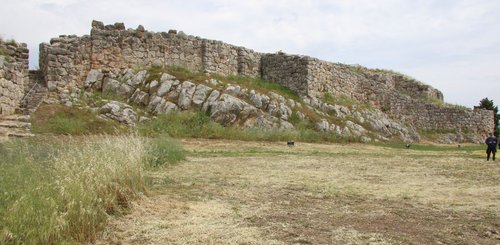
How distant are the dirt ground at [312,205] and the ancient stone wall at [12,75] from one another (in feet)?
29.1

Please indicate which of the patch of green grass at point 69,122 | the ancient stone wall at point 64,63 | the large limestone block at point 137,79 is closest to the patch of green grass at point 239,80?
the large limestone block at point 137,79

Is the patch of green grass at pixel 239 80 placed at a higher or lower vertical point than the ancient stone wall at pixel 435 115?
higher

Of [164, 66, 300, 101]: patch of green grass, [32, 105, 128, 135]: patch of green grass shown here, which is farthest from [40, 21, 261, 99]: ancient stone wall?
[32, 105, 128, 135]: patch of green grass

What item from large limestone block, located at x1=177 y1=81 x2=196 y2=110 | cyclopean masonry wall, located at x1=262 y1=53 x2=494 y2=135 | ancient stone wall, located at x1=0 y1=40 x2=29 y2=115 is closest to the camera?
ancient stone wall, located at x1=0 y1=40 x2=29 y2=115

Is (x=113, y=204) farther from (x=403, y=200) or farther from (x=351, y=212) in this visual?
(x=403, y=200)

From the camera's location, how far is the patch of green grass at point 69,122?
18.2m

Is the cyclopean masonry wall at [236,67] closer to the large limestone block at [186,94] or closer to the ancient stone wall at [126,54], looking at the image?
the ancient stone wall at [126,54]

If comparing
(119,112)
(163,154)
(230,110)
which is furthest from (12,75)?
(230,110)

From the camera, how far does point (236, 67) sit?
2772 cm

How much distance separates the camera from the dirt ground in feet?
20.0

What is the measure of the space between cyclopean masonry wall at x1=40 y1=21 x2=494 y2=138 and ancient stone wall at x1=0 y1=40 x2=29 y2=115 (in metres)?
1.30

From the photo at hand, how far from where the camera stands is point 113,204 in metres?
6.84

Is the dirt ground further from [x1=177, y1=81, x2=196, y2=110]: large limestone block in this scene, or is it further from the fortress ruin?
the fortress ruin

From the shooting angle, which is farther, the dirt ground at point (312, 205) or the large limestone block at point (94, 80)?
the large limestone block at point (94, 80)
